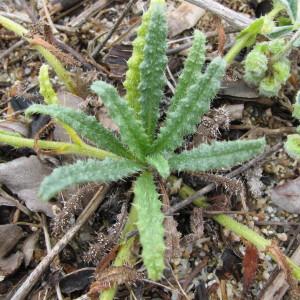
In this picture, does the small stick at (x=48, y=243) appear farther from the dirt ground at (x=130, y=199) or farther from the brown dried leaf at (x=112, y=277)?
the brown dried leaf at (x=112, y=277)

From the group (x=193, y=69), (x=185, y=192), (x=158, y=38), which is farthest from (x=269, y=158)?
(x=158, y=38)

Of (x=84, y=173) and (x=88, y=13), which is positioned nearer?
(x=84, y=173)

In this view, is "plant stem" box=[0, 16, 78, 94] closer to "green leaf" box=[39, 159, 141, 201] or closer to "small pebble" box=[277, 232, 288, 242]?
"green leaf" box=[39, 159, 141, 201]

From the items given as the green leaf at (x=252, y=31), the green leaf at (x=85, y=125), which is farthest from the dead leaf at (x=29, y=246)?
the green leaf at (x=252, y=31)

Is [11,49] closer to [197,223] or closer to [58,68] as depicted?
[58,68]

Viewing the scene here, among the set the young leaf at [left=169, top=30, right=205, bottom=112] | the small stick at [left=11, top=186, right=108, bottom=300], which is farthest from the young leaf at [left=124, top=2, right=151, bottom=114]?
the small stick at [left=11, top=186, right=108, bottom=300]

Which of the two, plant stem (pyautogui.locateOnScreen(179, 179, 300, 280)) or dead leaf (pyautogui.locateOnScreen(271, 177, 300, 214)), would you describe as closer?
plant stem (pyautogui.locateOnScreen(179, 179, 300, 280))

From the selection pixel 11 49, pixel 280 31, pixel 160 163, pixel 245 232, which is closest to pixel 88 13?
pixel 11 49
